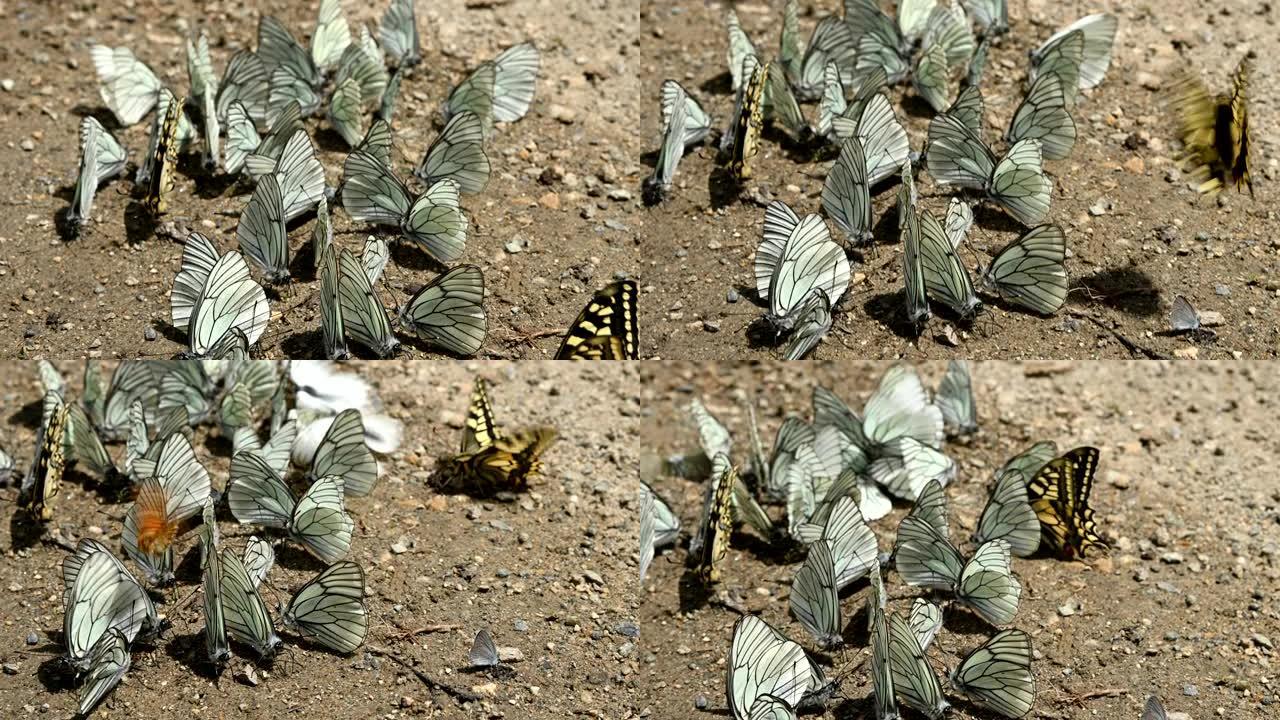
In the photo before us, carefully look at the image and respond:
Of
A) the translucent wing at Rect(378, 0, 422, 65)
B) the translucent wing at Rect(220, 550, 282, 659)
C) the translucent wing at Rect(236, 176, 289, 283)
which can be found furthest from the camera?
the translucent wing at Rect(378, 0, 422, 65)

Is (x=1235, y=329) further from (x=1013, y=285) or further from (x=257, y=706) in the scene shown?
(x=257, y=706)

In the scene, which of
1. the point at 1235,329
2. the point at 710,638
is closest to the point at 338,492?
the point at 710,638

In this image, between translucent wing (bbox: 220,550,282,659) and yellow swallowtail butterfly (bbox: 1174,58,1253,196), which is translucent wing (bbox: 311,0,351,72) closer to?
translucent wing (bbox: 220,550,282,659)

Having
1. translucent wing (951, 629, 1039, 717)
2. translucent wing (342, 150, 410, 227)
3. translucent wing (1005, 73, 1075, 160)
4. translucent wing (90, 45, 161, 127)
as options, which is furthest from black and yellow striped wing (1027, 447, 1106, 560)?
translucent wing (90, 45, 161, 127)

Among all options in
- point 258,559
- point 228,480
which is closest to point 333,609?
point 258,559

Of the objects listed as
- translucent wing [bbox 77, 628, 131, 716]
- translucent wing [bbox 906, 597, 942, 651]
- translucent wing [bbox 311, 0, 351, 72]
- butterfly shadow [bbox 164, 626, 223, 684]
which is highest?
translucent wing [bbox 311, 0, 351, 72]

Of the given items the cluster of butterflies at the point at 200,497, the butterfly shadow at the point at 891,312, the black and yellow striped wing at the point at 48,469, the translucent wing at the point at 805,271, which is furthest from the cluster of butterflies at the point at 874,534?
the black and yellow striped wing at the point at 48,469

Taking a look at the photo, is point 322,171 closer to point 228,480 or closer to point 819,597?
point 228,480
